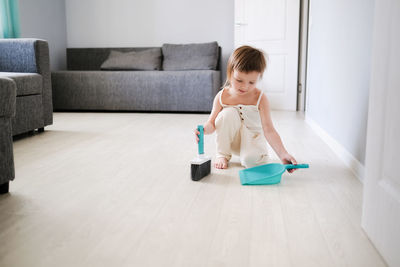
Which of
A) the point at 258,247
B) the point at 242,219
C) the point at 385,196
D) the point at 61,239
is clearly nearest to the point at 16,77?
the point at 61,239

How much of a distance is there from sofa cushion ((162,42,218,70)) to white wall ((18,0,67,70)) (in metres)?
1.36

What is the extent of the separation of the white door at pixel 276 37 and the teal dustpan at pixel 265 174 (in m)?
2.50

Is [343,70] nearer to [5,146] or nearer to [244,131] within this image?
[244,131]

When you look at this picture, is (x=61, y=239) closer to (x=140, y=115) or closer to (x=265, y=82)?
(x=140, y=115)

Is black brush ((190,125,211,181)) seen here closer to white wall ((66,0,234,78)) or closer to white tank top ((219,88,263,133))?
white tank top ((219,88,263,133))

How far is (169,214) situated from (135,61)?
3.25m

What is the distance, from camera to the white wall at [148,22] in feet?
14.2

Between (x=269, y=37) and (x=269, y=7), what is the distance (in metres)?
0.29

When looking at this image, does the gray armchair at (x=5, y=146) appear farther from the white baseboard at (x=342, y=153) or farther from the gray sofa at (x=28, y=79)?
the white baseboard at (x=342, y=153)

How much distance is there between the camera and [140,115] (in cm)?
357

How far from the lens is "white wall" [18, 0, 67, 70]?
3.99 m

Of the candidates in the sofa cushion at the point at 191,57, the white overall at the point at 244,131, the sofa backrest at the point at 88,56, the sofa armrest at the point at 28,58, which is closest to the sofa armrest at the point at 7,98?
the white overall at the point at 244,131

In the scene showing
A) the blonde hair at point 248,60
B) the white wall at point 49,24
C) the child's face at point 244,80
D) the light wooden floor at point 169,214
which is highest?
the white wall at point 49,24

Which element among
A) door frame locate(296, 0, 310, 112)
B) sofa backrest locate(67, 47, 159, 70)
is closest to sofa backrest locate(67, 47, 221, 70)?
sofa backrest locate(67, 47, 159, 70)
